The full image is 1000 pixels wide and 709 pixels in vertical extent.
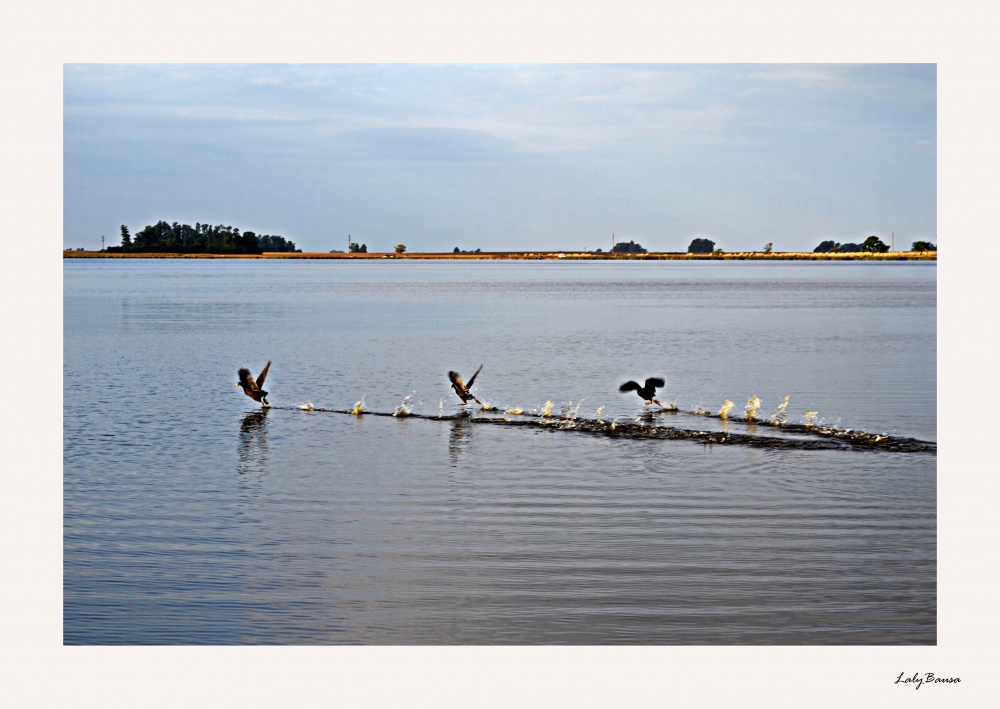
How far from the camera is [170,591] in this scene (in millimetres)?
9836

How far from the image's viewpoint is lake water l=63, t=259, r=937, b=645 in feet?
30.6

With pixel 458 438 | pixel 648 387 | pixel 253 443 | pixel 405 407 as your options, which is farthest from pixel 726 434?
pixel 253 443

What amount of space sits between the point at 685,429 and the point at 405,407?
18.2ft

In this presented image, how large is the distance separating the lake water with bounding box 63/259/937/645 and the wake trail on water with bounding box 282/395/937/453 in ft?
0.31

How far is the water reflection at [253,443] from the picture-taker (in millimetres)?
14898

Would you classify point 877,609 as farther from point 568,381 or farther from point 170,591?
point 568,381

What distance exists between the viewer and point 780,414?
1906 cm

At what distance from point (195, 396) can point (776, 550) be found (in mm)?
14621

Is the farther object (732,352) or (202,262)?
(202,262)

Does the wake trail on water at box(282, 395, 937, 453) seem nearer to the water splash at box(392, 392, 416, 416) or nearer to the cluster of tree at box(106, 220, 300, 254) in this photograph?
the water splash at box(392, 392, 416, 416)

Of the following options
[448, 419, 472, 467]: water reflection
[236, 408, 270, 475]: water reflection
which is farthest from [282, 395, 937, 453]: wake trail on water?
[236, 408, 270, 475]: water reflection
